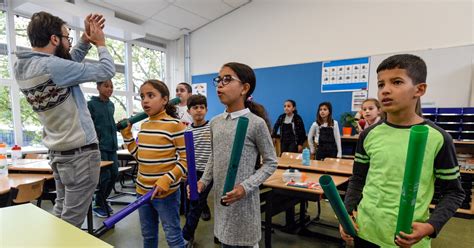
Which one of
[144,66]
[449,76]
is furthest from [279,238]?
[144,66]

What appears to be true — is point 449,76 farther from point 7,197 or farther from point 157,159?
point 7,197

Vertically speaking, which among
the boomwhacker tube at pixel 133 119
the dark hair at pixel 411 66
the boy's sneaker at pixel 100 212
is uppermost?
the dark hair at pixel 411 66

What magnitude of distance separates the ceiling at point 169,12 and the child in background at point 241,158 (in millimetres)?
4564

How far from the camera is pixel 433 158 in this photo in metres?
0.87

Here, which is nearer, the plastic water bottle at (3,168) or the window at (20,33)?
the plastic water bottle at (3,168)

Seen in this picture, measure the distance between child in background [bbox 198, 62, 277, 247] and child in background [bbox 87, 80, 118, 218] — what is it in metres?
2.10

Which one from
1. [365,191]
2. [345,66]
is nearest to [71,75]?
[365,191]

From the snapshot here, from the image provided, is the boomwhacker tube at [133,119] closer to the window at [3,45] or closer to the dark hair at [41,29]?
the dark hair at [41,29]

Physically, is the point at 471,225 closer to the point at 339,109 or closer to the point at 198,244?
the point at 339,109

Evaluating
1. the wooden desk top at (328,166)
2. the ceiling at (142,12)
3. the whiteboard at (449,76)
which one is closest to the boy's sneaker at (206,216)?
the wooden desk top at (328,166)

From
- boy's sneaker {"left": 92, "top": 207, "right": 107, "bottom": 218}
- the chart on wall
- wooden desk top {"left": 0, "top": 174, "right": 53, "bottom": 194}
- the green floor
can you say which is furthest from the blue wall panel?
wooden desk top {"left": 0, "top": 174, "right": 53, "bottom": 194}

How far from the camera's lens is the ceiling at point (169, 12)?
504 cm

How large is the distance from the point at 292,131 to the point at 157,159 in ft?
11.3

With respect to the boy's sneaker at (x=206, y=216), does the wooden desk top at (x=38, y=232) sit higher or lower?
higher
